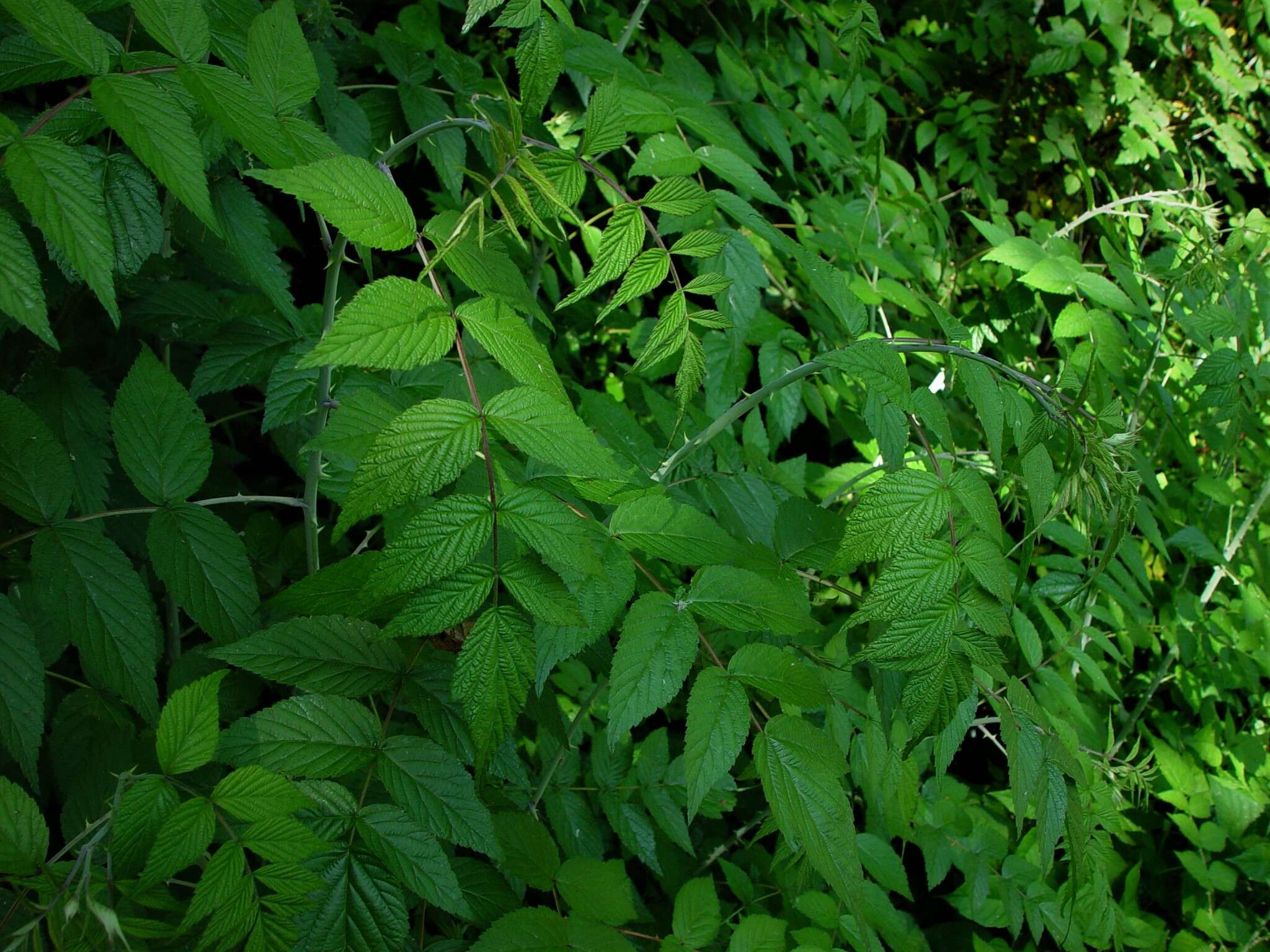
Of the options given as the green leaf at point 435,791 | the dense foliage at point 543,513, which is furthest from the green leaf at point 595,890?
the green leaf at point 435,791

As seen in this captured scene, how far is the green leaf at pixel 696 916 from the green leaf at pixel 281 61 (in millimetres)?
1072

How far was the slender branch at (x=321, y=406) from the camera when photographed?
1.00m

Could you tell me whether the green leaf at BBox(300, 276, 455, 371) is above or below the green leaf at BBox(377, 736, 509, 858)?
above

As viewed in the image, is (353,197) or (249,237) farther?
(249,237)

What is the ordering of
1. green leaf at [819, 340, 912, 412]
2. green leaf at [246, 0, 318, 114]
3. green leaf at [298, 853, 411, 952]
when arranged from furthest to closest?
green leaf at [819, 340, 912, 412]
green leaf at [246, 0, 318, 114]
green leaf at [298, 853, 411, 952]

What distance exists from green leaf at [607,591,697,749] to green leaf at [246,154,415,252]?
0.41m

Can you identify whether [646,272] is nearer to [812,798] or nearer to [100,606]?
[812,798]

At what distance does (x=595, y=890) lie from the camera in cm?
111

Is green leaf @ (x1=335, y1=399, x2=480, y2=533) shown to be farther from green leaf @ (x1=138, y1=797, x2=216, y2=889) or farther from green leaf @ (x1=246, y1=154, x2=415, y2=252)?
green leaf @ (x1=138, y1=797, x2=216, y2=889)

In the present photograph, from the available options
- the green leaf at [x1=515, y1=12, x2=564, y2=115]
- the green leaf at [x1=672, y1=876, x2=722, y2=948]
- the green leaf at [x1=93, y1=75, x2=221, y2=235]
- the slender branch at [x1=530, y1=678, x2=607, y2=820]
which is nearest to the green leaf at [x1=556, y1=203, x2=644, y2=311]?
the green leaf at [x1=515, y1=12, x2=564, y2=115]

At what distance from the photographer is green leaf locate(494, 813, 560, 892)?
1093mm

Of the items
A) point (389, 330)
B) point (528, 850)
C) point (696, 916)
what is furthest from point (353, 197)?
point (696, 916)

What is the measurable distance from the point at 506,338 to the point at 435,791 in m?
0.44

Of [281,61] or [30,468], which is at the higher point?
[281,61]
